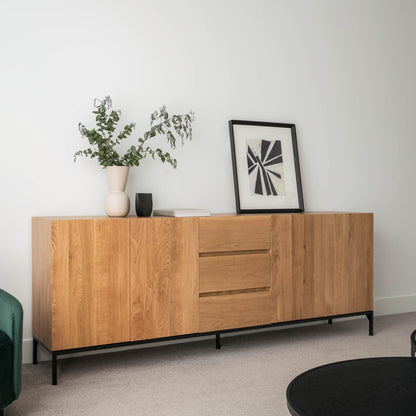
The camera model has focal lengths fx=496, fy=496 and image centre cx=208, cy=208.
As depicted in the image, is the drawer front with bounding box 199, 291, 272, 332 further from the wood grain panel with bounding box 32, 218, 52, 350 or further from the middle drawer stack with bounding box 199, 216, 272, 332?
the wood grain panel with bounding box 32, 218, 52, 350

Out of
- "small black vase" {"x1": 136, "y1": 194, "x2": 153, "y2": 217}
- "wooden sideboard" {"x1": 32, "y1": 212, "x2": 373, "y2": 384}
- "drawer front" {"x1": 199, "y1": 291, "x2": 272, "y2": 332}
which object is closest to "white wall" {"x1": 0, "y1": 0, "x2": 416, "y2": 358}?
"small black vase" {"x1": 136, "y1": 194, "x2": 153, "y2": 217}

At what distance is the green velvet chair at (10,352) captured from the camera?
205 centimetres

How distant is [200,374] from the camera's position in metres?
2.75

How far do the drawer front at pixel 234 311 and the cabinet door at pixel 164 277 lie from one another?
0.06 metres

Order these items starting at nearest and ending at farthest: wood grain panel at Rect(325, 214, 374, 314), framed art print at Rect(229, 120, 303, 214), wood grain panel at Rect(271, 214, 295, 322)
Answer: wood grain panel at Rect(271, 214, 295, 322), wood grain panel at Rect(325, 214, 374, 314), framed art print at Rect(229, 120, 303, 214)

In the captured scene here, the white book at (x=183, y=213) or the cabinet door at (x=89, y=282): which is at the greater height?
the white book at (x=183, y=213)

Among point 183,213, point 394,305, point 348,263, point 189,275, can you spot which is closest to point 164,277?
point 189,275

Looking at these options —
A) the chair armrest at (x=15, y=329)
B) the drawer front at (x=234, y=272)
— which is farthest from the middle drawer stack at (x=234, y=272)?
the chair armrest at (x=15, y=329)

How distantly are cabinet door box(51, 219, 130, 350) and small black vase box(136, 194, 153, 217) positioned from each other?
0.80ft

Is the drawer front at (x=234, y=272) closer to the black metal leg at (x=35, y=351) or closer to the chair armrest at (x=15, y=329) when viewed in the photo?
the black metal leg at (x=35, y=351)

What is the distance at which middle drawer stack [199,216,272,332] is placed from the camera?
298cm

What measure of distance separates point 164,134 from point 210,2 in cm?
102

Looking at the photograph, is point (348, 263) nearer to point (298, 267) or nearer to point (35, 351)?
point (298, 267)

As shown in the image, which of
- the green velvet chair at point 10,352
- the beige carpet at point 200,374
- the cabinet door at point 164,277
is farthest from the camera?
the cabinet door at point 164,277
